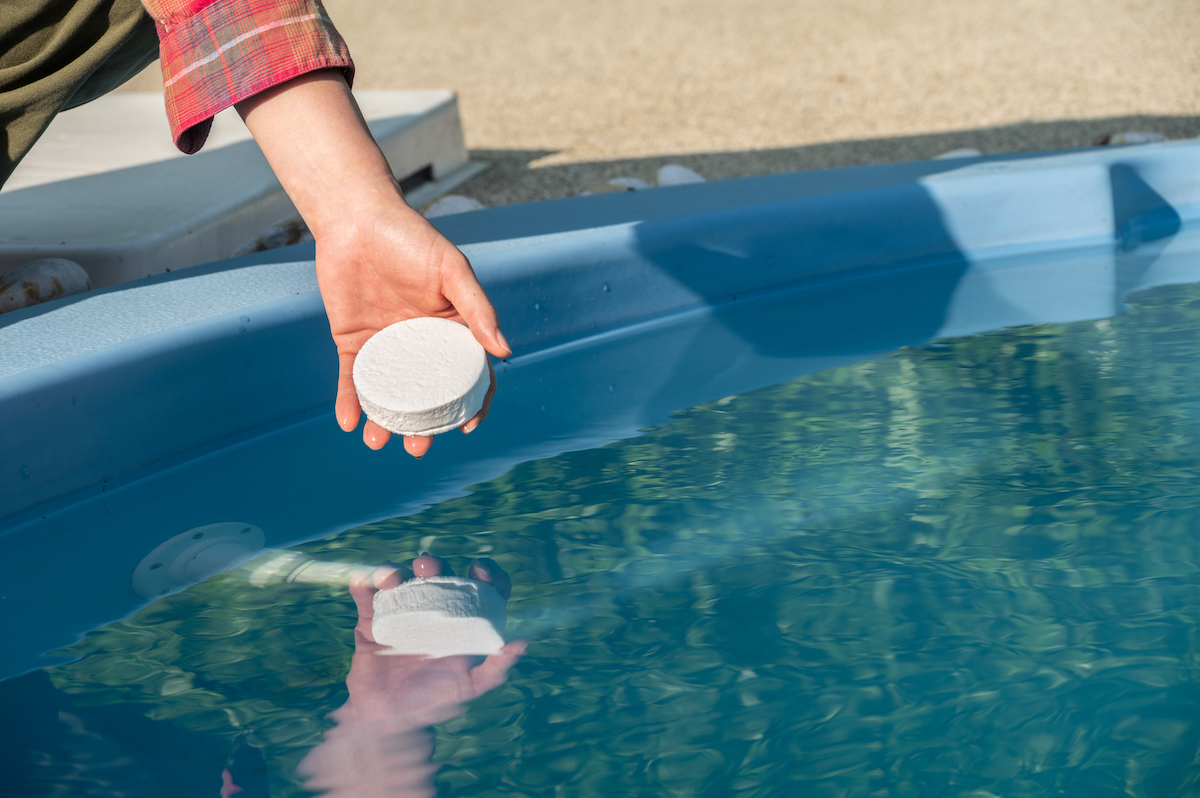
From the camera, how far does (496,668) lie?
1.51 m

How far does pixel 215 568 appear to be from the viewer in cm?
182

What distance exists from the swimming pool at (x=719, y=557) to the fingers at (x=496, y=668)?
0.07 ft

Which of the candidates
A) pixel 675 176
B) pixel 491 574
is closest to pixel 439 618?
pixel 491 574

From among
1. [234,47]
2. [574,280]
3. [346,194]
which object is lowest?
[574,280]

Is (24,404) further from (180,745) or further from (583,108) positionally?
(583,108)

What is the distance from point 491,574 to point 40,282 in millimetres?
1393

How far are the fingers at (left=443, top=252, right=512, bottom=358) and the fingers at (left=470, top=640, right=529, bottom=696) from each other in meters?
0.44

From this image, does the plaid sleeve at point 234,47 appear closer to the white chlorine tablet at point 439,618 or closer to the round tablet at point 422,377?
the round tablet at point 422,377

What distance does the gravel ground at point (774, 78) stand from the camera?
440 centimetres

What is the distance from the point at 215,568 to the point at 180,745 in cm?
47

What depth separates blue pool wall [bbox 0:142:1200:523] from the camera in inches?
78.8

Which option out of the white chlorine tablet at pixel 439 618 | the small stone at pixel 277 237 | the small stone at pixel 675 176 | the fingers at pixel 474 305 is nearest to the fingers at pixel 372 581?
the white chlorine tablet at pixel 439 618

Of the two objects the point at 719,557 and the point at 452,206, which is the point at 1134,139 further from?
the point at 719,557

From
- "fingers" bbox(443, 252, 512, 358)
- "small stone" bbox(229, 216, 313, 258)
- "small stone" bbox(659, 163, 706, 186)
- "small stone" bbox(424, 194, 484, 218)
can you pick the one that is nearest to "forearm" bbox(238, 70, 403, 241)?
"fingers" bbox(443, 252, 512, 358)
